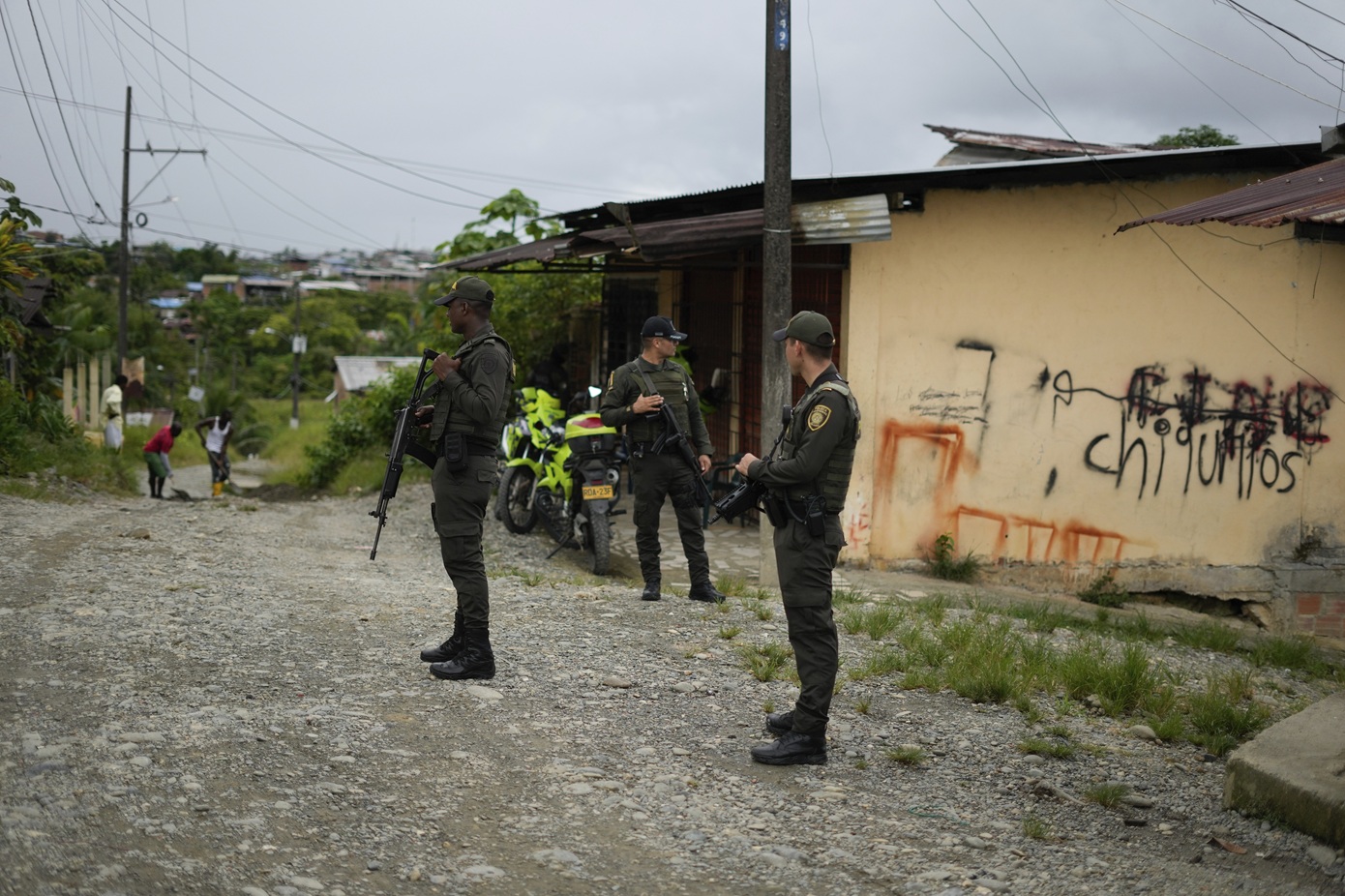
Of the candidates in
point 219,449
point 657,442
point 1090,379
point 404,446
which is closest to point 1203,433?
point 1090,379

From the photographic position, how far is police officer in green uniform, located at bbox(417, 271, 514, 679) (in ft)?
16.6

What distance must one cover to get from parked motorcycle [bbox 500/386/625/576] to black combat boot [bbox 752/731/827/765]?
13.3ft

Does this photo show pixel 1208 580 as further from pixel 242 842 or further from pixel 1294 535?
pixel 242 842

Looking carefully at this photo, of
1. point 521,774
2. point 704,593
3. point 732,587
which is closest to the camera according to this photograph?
point 521,774

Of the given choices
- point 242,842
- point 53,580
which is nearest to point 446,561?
point 242,842

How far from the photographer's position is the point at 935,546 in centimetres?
952

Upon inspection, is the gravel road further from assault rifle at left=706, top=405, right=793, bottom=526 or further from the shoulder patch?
the shoulder patch

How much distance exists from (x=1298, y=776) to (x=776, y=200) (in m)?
5.14

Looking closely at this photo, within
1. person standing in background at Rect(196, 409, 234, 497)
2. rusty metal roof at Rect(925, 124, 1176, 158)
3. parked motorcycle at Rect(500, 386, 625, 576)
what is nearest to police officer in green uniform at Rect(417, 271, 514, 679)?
parked motorcycle at Rect(500, 386, 625, 576)

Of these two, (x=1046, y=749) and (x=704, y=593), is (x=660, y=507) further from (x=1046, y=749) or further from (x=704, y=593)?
(x=1046, y=749)

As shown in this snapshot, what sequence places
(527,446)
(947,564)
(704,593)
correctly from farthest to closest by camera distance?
(527,446) → (947,564) → (704,593)

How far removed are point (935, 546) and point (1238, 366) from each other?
292cm

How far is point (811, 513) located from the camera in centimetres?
437

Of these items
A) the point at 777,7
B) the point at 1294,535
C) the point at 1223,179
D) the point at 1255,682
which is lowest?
the point at 1255,682
